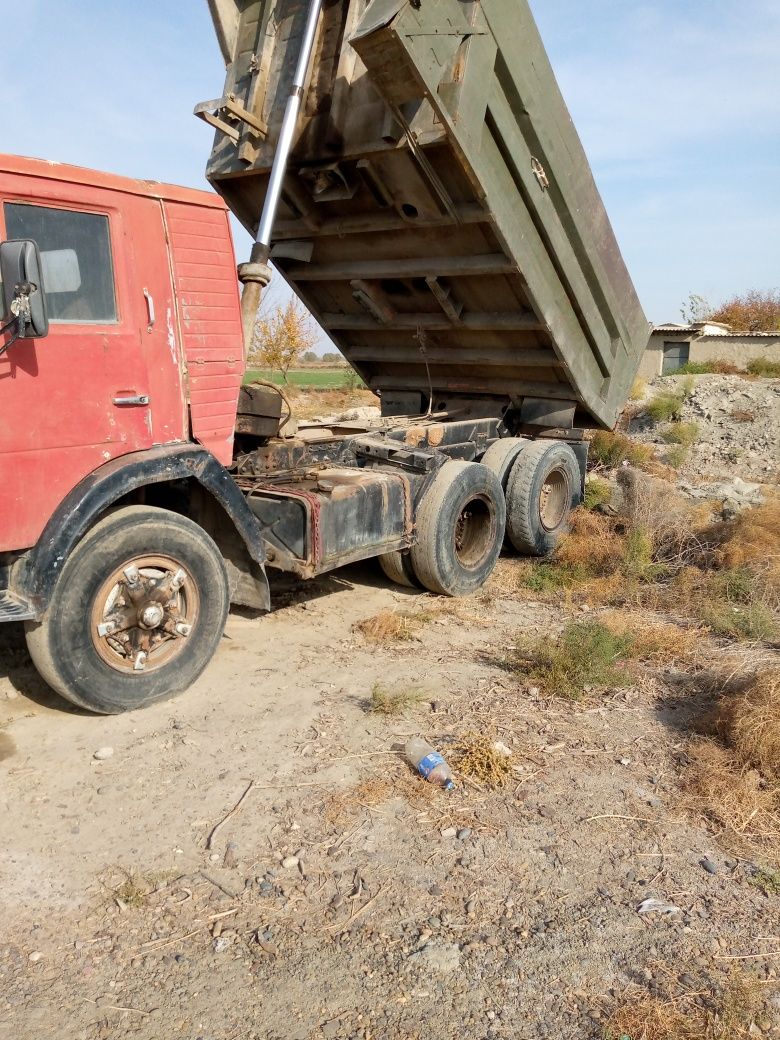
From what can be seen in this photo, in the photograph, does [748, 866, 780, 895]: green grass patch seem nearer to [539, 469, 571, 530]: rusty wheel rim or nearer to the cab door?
the cab door

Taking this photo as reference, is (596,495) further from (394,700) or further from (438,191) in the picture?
(394,700)

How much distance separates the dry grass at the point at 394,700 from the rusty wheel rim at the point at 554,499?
3.56 m

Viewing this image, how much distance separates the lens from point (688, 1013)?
2.24m

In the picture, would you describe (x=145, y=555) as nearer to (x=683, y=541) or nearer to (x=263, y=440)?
(x=263, y=440)

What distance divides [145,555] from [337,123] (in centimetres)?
313

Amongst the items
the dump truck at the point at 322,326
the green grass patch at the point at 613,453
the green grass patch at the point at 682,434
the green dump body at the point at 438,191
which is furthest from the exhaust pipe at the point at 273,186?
the green grass patch at the point at 682,434

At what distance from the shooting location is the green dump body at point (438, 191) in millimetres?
4766

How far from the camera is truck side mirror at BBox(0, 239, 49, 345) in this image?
3252 millimetres

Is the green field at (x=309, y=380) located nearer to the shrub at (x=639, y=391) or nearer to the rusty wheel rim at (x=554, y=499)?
the shrub at (x=639, y=391)

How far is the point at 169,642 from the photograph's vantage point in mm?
4289

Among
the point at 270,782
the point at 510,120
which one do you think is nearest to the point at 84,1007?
the point at 270,782

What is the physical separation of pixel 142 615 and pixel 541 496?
4538 mm

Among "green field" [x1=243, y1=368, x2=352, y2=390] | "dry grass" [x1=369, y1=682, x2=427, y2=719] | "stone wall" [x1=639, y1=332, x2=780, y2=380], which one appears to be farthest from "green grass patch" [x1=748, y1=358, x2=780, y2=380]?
"dry grass" [x1=369, y1=682, x2=427, y2=719]

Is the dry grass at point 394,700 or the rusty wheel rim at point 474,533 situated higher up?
the rusty wheel rim at point 474,533
